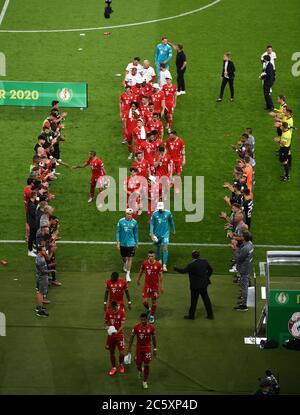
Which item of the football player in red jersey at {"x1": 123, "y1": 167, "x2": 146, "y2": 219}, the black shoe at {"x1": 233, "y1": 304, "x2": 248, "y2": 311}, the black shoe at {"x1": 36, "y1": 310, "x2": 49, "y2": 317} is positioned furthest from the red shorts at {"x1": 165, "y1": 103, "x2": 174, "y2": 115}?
the black shoe at {"x1": 36, "y1": 310, "x2": 49, "y2": 317}

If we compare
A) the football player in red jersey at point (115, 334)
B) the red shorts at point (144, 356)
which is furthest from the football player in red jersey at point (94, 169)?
the red shorts at point (144, 356)

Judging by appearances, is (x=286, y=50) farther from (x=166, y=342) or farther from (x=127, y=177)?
(x=166, y=342)

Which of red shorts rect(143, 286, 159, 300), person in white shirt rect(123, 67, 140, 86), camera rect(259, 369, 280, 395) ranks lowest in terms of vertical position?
camera rect(259, 369, 280, 395)

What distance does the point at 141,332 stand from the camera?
22484mm

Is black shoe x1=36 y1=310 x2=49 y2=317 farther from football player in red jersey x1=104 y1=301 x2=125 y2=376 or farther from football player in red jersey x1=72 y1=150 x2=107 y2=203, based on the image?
football player in red jersey x1=72 y1=150 x2=107 y2=203

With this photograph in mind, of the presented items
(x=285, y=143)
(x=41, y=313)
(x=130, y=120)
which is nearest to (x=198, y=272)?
(x=41, y=313)

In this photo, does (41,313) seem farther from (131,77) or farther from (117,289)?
(131,77)

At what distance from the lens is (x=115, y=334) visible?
75.0 ft

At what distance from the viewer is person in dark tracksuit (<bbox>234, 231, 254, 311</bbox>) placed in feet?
84.5

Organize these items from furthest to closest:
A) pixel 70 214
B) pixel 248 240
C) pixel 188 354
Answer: pixel 70 214 < pixel 248 240 < pixel 188 354

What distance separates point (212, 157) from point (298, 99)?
5.05m

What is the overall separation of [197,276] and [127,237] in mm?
2588
